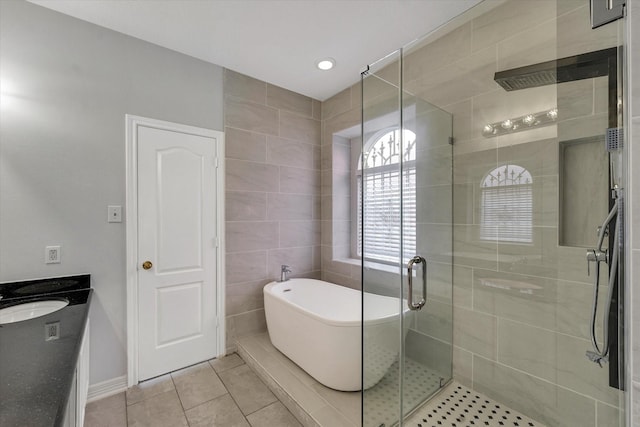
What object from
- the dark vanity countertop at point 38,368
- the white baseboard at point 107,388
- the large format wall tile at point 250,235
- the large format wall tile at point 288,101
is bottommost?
the white baseboard at point 107,388

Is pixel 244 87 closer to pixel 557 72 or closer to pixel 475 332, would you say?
pixel 557 72

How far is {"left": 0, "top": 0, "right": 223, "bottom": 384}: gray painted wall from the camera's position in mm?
1730

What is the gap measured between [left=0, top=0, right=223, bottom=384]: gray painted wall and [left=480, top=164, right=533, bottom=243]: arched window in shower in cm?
251

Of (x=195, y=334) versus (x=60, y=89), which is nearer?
(x=60, y=89)

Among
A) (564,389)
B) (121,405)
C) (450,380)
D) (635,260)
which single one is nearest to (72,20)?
(121,405)

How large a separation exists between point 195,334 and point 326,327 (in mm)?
1303

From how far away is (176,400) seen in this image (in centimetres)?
195

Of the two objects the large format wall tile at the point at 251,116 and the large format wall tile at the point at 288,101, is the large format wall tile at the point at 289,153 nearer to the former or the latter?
the large format wall tile at the point at 251,116

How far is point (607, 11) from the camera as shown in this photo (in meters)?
0.75

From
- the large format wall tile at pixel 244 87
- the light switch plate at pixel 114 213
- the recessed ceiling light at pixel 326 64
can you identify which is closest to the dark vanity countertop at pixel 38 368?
the light switch plate at pixel 114 213

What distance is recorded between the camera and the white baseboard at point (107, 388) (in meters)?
1.96

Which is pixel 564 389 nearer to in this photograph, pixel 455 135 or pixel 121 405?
pixel 455 135

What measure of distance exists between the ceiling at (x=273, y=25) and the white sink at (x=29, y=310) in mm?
1958

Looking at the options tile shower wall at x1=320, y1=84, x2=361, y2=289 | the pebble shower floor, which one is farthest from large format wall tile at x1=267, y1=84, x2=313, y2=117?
the pebble shower floor
